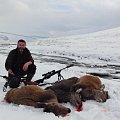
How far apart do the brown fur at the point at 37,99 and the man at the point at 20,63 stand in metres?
2.10

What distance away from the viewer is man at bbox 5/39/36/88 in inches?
361

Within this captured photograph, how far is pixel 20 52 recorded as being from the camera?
367 inches

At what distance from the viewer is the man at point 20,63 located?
916cm

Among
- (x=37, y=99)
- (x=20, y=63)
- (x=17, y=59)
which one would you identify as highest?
(x=17, y=59)

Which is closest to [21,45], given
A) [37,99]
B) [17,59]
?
[17,59]

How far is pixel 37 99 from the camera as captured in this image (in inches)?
263

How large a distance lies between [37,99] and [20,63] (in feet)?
9.47

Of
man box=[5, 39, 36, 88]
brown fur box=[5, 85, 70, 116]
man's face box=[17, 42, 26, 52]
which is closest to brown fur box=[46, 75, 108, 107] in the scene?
brown fur box=[5, 85, 70, 116]

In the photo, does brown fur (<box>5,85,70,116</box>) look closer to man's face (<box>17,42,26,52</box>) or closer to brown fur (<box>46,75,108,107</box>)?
brown fur (<box>46,75,108,107</box>)

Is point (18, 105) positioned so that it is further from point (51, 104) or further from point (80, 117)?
point (80, 117)

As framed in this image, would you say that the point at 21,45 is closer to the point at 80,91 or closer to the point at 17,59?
the point at 17,59

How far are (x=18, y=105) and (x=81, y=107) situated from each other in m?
1.29

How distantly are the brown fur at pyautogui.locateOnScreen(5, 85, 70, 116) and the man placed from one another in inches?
82.5

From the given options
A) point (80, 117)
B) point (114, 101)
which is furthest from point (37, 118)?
point (114, 101)
